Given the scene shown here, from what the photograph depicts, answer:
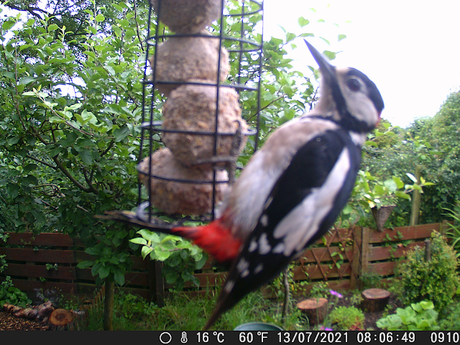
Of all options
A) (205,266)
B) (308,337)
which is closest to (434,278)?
(308,337)

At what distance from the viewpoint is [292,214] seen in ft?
3.90

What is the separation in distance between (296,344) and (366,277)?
2.16m

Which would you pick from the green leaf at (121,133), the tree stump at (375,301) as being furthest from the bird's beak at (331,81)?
the tree stump at (375,301)

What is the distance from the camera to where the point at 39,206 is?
8.50 feet

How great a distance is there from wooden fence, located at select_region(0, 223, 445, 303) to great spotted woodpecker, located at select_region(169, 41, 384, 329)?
8.23 ft

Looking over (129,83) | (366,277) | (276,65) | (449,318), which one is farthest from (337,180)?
(366,277)

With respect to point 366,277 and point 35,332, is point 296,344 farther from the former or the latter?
point 35,332

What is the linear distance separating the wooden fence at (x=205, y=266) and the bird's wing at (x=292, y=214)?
99.9 inches

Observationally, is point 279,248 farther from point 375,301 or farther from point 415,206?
point 415,206

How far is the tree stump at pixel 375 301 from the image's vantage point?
385cm

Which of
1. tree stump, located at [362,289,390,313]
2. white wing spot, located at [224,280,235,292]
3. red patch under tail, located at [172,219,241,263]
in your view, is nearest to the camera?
white wing spot, located at [224,280,235,292]

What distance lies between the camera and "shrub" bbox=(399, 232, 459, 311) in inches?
139

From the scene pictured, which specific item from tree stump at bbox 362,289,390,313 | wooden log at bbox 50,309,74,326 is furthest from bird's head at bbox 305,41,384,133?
wooden log at bbox 50,309,74,326

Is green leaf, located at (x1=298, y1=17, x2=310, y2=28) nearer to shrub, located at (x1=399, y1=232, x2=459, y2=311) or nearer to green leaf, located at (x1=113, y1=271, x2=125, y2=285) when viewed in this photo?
green leaf, located at (x1=113, y1=271, x2=125, y2=285)
